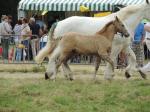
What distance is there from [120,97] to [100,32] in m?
3.74

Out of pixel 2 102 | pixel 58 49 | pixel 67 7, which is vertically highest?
pixel 67 7

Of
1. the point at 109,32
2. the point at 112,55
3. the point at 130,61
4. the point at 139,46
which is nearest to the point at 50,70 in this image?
the point at 112,55

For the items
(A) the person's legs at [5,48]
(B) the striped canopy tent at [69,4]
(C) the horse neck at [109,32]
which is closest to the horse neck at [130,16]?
(C) the horse neck at [109,32]

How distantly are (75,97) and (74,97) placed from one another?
0.8 inches

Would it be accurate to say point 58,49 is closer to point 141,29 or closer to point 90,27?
point 90,27

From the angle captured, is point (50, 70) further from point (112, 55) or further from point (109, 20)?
point (109, 20)

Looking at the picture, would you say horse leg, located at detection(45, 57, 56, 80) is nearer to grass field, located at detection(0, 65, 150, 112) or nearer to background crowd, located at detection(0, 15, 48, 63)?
grass field, located at detection(0, 65, 150, 112)

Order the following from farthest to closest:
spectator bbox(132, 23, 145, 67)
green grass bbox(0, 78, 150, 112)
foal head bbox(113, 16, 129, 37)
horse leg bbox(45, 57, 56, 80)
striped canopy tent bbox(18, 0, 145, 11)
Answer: striped canopy tent bbox(18, 0, 145, 11)
spectator bbox(132, 23, 145, 67)
horse leg bbox(45, 57, 56, 80)
foal head bbox(113, 16, 129, 37)
green grass bbox(0, 78, 150, 112)

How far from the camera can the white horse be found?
50.4 feet

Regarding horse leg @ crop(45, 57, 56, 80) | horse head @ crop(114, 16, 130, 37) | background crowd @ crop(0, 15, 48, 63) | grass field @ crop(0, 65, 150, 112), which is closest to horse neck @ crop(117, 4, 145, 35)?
horse head @ crop(114, 16, 130, 37)

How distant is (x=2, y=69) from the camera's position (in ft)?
62.2

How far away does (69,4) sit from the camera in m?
29.0

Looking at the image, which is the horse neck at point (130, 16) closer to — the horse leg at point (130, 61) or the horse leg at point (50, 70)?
the horse leg at point (130, 61)

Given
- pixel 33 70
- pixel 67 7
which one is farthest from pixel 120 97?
pixel 67 7
